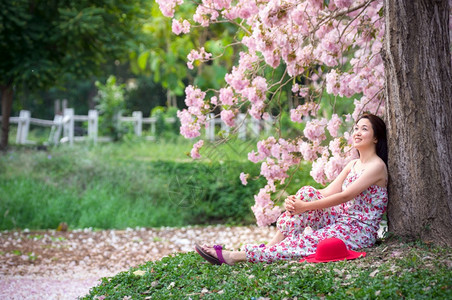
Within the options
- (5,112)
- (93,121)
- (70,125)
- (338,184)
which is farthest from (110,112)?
(338,184)

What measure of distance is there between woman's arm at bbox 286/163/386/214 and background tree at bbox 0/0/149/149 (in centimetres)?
703

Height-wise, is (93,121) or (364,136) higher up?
(93,121)

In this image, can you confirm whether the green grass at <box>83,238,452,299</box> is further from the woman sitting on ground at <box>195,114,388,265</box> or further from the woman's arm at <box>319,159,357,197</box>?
the woman's arm at <box>319,159,357,197</box>

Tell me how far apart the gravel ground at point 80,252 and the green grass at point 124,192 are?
0.54 m

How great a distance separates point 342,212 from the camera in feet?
12.6

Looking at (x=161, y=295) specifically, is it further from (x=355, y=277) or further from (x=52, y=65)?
(x=52, y=65)

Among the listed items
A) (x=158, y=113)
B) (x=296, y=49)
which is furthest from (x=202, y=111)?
(x=158, y=113)

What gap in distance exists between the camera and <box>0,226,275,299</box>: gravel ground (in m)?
4.74

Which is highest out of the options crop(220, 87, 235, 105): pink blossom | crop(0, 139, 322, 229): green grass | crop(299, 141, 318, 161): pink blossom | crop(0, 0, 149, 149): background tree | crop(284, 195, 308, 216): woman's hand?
crop(0, 0, 149, 149): background tree

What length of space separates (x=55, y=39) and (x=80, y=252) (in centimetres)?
534

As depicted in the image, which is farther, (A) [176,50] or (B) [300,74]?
(A) [176,50]

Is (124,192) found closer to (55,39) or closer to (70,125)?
(55,39)

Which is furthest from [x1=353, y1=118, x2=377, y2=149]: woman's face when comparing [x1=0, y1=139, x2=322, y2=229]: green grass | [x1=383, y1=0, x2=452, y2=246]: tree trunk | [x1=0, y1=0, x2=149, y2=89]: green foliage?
[x1=0, y1=0, x2=149, y2=89]: green foliage

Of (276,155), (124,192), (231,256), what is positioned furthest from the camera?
(124,192)
